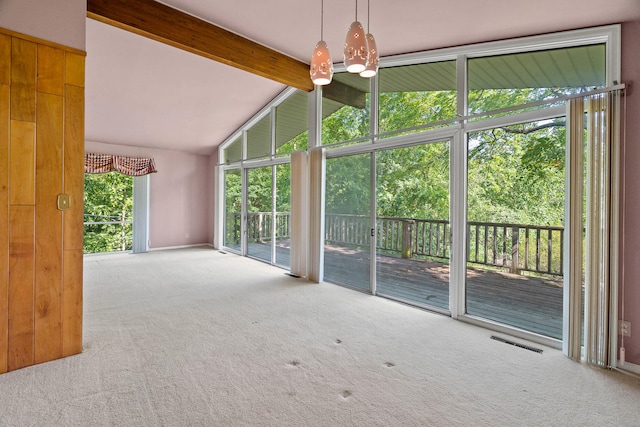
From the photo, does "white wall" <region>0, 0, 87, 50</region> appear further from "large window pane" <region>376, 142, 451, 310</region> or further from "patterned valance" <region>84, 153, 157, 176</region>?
"patterned valance" <region>84, 153, 157, 176</region>

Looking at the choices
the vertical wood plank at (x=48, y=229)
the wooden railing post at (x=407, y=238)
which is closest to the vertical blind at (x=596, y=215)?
the wooden railing post at (x=407, y=238)

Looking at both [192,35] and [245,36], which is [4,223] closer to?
[192,35]

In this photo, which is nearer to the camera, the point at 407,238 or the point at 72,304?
the point at 72,304

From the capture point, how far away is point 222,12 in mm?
3336

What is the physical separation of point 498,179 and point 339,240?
2.11 meters

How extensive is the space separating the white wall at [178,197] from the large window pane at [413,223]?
542 cm

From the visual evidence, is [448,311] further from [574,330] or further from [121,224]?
[121,224]

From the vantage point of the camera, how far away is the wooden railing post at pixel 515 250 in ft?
14.4

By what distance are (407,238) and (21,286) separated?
12.6 ft

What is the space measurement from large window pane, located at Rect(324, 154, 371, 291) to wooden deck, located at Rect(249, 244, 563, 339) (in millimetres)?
14

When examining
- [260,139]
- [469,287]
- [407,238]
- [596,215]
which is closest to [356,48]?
[596,215]

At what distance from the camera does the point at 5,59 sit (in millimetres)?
2182

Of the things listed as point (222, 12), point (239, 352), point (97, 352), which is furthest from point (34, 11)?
point (239, 352)

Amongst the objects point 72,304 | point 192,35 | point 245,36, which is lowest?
point 72,304
